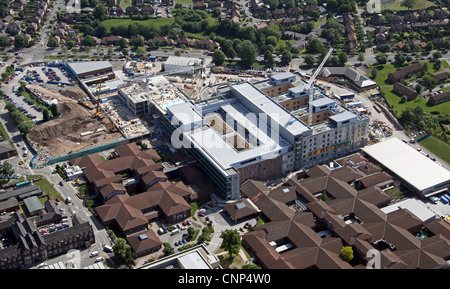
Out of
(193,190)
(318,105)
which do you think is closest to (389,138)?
(318,105)

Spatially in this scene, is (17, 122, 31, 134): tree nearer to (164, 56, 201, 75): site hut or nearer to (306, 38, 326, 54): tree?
(164, 56, 201, 75): site hut

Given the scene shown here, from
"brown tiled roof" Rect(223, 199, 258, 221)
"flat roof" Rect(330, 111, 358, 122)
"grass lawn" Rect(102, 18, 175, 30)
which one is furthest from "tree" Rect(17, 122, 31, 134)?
"grass lawn" Rect(102, 18, 175, 30)

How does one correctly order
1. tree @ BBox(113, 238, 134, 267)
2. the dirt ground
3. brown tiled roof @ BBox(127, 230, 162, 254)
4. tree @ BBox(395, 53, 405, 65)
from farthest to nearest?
tree @ BBox(395, 53, 405, 65)
the dirt ground
brown tiled roof @ BBox(127, 230, 162, 254)
tree @ BBox(113, 238, 134, 267)

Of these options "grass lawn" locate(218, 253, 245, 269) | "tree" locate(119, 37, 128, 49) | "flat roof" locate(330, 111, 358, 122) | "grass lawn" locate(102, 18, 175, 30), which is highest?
"grass lawn" locate(102, 18, 175, 30)

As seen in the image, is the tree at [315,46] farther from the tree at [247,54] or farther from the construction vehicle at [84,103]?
the construction vehicle at [84,103]

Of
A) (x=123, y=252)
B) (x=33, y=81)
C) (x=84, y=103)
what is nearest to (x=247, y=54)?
(x=84, y=103)

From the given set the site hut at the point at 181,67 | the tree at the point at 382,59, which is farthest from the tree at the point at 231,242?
the tree at the point at 382,59

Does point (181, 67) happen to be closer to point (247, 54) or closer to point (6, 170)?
point (247, 54)
